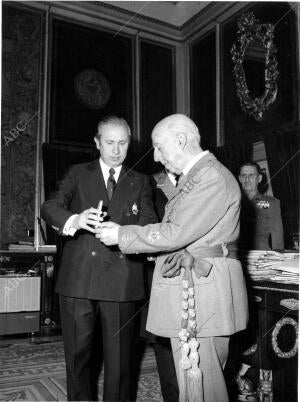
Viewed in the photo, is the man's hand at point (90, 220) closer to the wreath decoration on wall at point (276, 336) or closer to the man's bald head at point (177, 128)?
the man's bald head at point (177, 128)

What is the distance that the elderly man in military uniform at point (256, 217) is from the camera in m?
4.36

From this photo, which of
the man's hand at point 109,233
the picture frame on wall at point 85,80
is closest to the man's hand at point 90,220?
the man's hand at point 109,233

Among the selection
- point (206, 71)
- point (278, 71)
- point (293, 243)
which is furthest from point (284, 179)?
point (206, 71)

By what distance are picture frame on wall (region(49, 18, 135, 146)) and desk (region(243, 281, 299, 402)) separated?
15.7ft

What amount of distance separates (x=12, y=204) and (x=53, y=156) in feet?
3.20

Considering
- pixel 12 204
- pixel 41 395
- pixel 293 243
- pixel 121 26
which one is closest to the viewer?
pixel 41 395

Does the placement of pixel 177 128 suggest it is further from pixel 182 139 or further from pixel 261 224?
pixel 261 224

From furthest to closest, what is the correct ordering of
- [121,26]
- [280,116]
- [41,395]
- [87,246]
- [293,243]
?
[121,26] → [280,116] → [293,243] → [41,395] → [87,246]

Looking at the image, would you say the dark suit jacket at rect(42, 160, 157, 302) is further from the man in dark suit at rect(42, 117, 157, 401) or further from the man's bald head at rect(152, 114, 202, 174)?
the man's bald head at rect(152, 114, 202, 174)

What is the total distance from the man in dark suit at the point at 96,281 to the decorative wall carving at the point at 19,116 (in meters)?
4.07

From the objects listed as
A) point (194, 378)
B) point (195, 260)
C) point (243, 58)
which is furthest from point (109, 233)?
point (243, 58)

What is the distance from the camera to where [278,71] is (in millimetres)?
5672

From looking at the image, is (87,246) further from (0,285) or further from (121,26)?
(121,26)

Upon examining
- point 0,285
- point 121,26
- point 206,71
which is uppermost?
point 121,26
